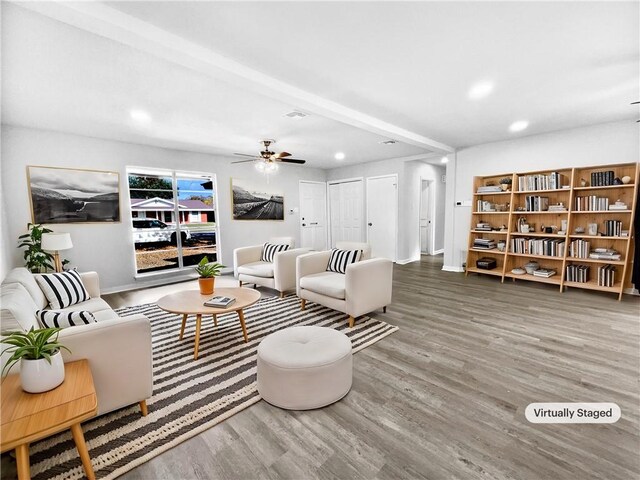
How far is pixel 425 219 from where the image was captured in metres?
7.89

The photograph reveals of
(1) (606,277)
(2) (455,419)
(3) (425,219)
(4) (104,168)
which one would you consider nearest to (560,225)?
(1) (606,277)

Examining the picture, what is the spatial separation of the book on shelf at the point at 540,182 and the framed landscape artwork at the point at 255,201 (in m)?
4.79

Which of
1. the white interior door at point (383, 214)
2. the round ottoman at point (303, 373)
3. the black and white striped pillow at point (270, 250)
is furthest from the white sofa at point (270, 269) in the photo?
the white interior door at point (383, 214)

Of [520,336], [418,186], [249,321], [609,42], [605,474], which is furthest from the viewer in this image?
[418,186]

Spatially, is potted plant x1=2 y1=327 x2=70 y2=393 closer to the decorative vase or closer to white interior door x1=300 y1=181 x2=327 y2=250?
the decorative vase

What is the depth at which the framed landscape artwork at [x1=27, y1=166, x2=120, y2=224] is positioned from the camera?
3990 millimetres

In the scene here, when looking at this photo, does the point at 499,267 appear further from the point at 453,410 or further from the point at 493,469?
the point at 493,469

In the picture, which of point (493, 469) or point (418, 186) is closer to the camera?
point (493, 469)

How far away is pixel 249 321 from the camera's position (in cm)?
325

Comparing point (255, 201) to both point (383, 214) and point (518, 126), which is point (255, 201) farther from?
point (518, 126)

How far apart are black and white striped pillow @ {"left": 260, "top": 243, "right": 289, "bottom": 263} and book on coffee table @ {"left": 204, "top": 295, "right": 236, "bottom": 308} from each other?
1.90 metres

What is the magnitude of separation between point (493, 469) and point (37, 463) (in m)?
2.26

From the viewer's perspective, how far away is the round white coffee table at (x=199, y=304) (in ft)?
8.16

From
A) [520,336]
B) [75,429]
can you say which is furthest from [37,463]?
[520,336]
